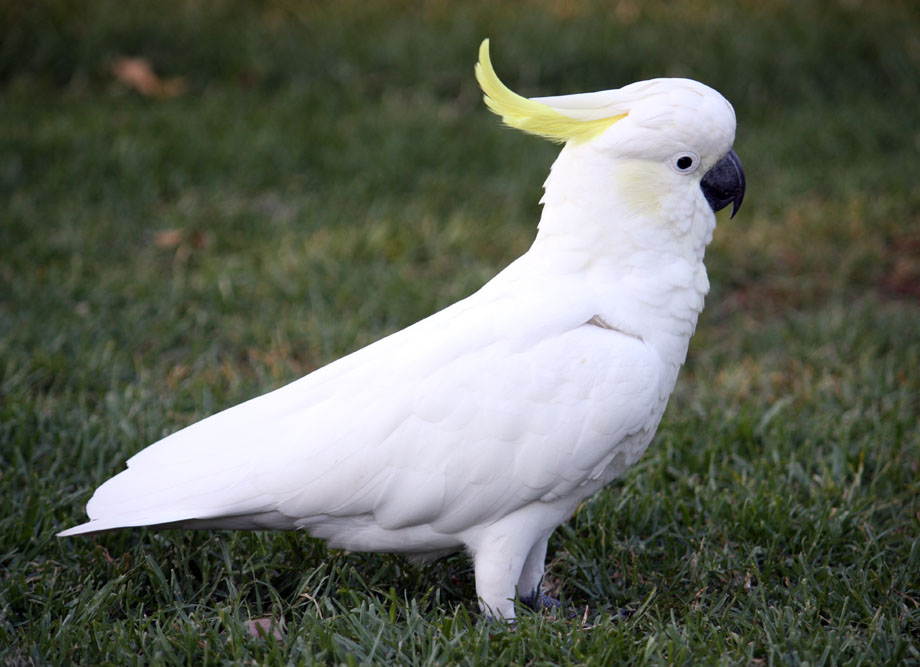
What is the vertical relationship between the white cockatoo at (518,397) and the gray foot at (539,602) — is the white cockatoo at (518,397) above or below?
above

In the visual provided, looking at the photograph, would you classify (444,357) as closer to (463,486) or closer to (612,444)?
(463,486)

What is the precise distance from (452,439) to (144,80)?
4.49 m

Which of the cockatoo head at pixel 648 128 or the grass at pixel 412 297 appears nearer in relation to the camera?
the cockatoo head at pixel 648 128

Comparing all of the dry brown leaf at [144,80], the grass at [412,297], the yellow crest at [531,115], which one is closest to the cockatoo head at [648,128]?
the yellow crest at [531,115]

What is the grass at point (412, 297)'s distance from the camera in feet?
6.63

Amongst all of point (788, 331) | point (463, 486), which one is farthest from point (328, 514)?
point (788, 331)

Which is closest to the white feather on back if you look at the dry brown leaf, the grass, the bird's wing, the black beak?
the bird's wing

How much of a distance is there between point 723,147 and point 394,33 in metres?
4.51

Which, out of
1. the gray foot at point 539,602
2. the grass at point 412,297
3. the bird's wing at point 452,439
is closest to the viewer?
the bird's wing at point 452,439

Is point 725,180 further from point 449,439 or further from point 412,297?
point 412,297

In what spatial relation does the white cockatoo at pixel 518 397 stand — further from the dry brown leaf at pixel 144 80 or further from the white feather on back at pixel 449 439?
the dry brown leaf at pixel 144 80

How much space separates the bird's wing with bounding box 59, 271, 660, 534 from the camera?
1853 millimetres

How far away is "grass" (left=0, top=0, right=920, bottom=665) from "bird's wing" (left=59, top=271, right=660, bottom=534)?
0.25m

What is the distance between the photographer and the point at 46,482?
8.14 feet
